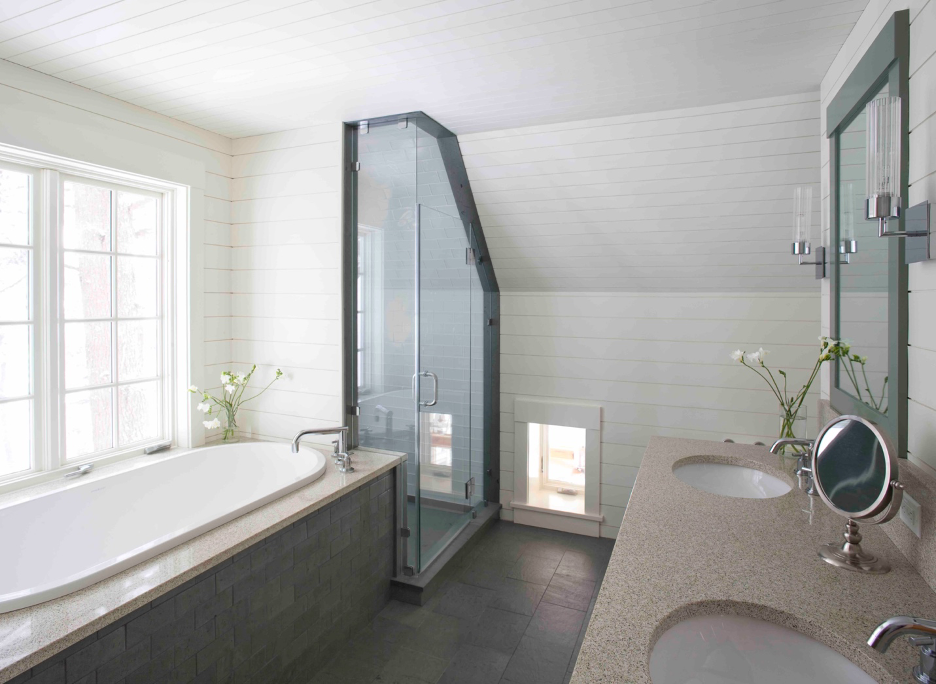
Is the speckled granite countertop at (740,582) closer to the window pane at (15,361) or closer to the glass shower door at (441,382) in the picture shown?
the glass shower door at (441,382)

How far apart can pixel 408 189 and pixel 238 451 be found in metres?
1.67

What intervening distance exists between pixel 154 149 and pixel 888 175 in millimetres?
3002

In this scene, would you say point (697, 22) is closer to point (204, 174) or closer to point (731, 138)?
point (731, 138)

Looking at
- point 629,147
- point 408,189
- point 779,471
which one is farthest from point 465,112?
point 779,471

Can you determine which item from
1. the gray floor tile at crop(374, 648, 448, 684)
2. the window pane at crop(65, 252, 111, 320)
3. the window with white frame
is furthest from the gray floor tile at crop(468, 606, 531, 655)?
the window pane at crop(65, 252, 111, 320)

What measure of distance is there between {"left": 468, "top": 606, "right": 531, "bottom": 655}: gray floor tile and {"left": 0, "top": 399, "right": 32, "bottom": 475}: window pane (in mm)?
2137

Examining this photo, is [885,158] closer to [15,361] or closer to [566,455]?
[566,455]

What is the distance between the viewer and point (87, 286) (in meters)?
2.64

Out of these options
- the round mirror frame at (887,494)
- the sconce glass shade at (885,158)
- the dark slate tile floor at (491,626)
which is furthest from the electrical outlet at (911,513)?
the dark slate tile floor at (491,626)

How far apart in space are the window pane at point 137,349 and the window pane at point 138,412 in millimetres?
65

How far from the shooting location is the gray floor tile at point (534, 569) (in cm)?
306

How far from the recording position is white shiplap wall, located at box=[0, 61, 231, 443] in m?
2.24

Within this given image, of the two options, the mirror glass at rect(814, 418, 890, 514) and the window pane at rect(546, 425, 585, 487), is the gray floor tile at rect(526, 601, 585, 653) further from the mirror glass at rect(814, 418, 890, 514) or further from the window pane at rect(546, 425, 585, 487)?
the mirror glass at rect(814, 418, 890, 514)

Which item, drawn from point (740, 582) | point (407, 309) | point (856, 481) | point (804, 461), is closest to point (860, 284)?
point (804, 461)
